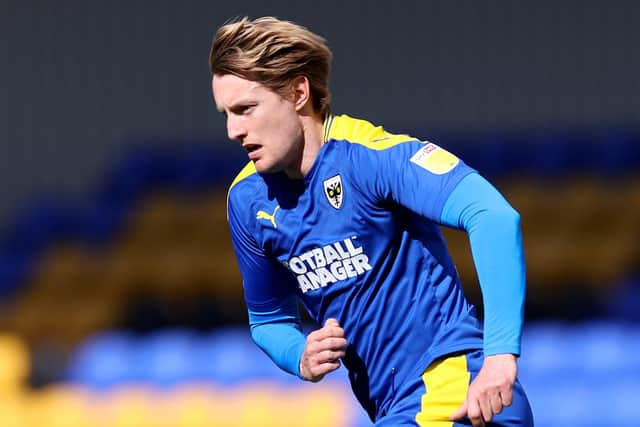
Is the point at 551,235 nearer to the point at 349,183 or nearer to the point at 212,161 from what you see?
the point at 212,161

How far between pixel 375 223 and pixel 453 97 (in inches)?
331

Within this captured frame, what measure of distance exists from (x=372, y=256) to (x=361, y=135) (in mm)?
255

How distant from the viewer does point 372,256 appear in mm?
2512

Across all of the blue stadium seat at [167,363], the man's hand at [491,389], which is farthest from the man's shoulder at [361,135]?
the blue stadium seat at [167,363]

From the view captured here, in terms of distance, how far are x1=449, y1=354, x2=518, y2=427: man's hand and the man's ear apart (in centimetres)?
68

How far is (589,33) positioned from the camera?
1027cm

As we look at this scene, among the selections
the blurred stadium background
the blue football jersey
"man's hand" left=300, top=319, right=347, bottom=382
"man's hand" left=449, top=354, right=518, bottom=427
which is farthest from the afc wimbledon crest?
the blurred stadium background

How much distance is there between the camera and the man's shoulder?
2.47 metres

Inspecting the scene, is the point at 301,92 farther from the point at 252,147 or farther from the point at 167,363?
the point at 167,363

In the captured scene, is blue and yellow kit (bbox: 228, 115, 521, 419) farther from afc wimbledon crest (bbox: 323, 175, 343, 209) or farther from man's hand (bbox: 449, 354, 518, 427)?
man's hand (bbox: 449, 354, 518, 427)

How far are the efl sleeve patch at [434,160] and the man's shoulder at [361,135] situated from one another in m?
0.06

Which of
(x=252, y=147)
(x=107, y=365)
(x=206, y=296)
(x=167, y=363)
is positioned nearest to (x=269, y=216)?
(x=252, y=147)

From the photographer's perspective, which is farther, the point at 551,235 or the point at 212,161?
the point at 212,161

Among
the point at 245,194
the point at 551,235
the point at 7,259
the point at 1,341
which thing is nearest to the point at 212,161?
the point at 7,259
